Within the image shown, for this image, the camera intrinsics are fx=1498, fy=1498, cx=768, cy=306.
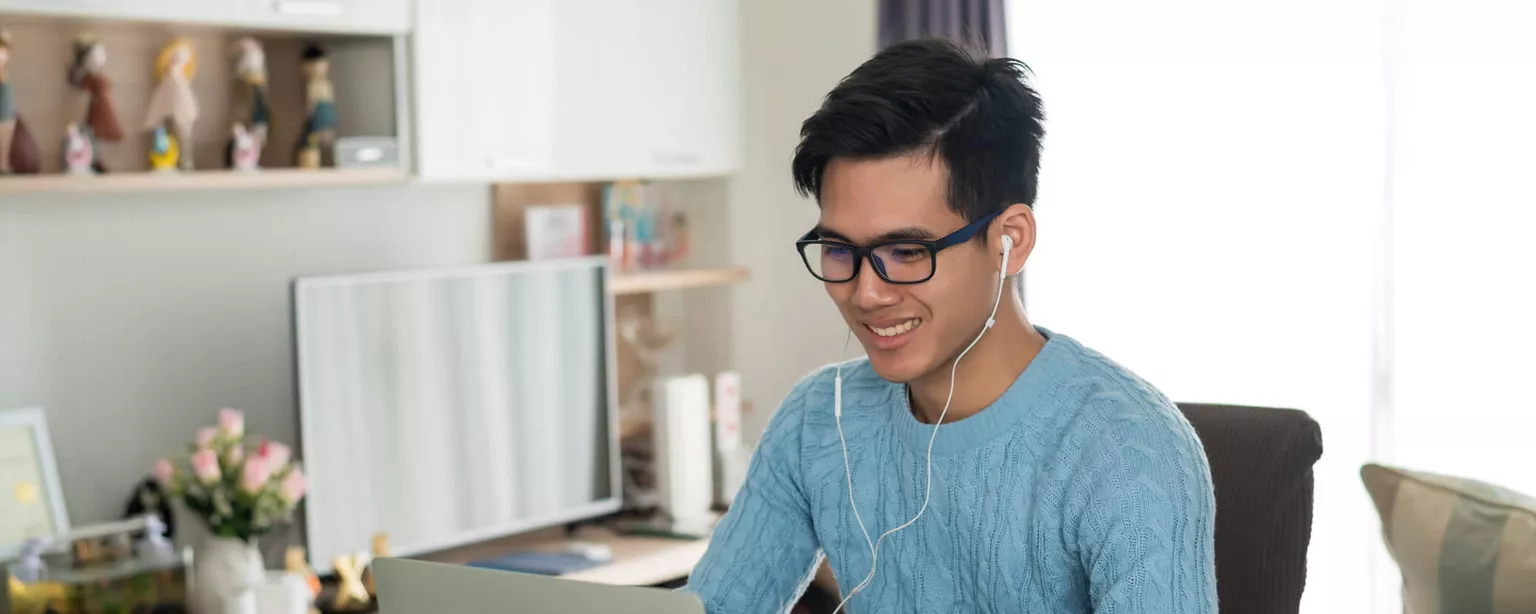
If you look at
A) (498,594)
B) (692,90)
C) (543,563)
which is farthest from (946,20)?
(498,594)

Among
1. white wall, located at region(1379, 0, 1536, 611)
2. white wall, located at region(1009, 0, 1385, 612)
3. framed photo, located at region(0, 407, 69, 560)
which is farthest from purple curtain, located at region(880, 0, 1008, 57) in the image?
framed photo, located at region(0, 407, 69, 560)

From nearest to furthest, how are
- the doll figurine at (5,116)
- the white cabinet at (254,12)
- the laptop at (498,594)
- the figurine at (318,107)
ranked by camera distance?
the laptop at (498,594), the white cabinet at (254,12), the doll figurine at (5,116), the figurine at (318,107)

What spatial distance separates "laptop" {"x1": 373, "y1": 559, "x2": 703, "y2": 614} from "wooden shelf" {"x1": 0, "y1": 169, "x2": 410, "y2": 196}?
4.73 feet

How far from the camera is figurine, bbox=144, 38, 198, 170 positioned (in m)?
2.65

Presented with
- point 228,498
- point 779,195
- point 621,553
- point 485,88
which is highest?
point 485,88

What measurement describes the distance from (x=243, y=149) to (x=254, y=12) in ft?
0.89

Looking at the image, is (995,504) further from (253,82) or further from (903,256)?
(253,82)

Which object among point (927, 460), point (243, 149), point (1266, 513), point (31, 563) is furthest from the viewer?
point (243, 149)

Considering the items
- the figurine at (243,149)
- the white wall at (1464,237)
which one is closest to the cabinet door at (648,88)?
the figurine at (243,149)

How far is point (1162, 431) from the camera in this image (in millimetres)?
1457

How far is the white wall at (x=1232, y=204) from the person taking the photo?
2.84 meters

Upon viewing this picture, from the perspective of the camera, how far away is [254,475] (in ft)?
8.29

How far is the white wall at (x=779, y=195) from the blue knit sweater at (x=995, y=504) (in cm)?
180

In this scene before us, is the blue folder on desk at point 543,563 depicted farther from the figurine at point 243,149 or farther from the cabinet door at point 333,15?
the cabinet door at point 333,15
